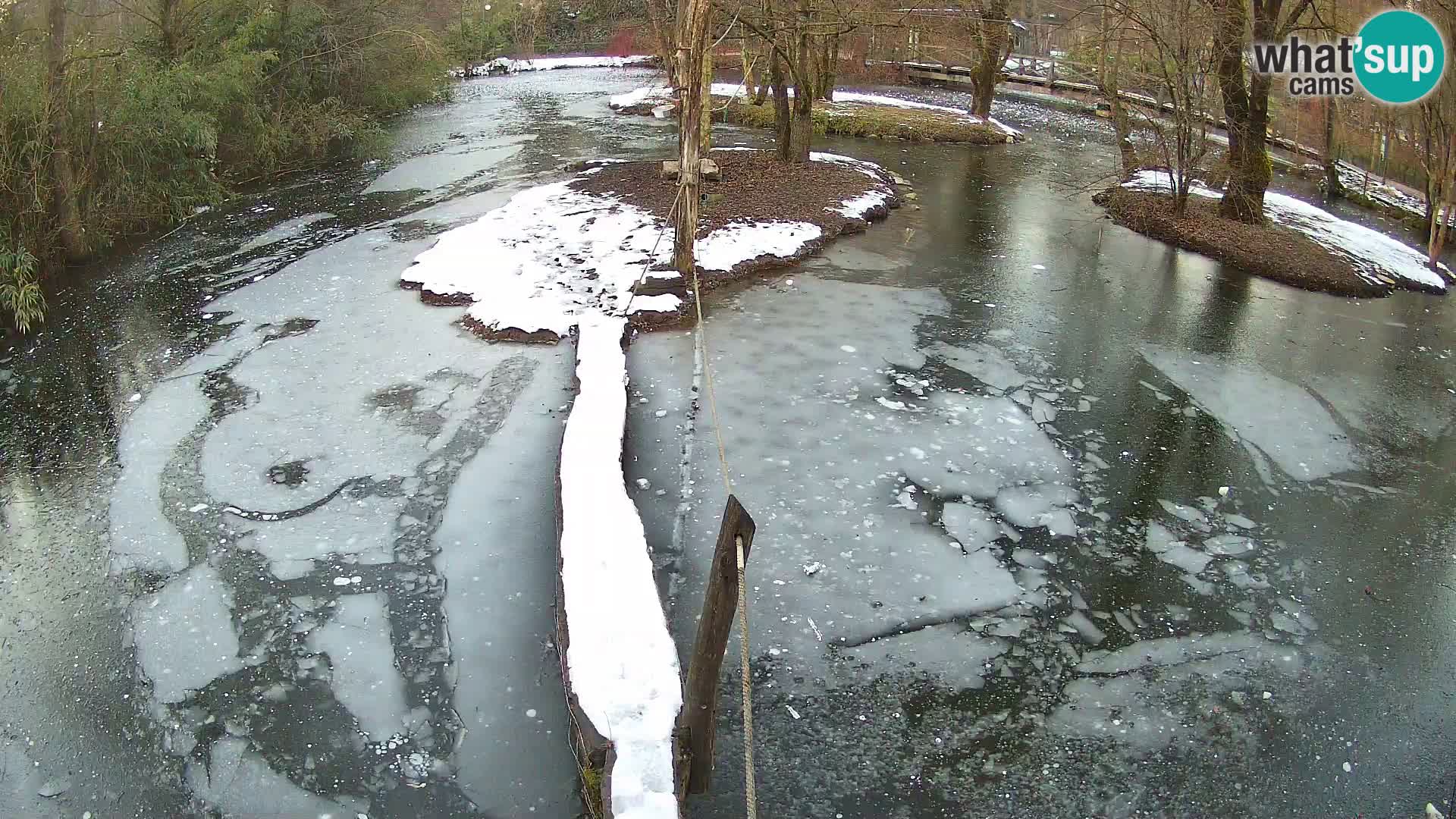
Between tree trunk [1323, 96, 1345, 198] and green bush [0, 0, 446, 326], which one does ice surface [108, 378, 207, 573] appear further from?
tree trunk [1323, 96, 1345, 198]

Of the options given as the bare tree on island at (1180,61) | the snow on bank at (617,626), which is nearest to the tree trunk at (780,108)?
the bare tree on island at (1180,61)

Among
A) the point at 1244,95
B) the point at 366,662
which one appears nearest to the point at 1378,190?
the point at 1244,95

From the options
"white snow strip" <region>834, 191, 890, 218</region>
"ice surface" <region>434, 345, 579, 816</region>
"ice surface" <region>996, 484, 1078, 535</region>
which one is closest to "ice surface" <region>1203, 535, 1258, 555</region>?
"ice surface" <region>996, 484, 1078, 535</region>

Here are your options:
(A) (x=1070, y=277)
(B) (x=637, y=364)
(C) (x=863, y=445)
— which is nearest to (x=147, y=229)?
(B) (x=637, y=364)

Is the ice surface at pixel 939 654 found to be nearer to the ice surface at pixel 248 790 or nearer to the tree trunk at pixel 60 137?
the ice surface at pixel 248 790

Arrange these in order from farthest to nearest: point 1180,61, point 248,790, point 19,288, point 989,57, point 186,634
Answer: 1. point 989,57
2. point 1180,61
3. point 19,288
4. point 186,634
5. point 248,790

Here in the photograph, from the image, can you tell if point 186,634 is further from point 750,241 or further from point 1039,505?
point 750,241
